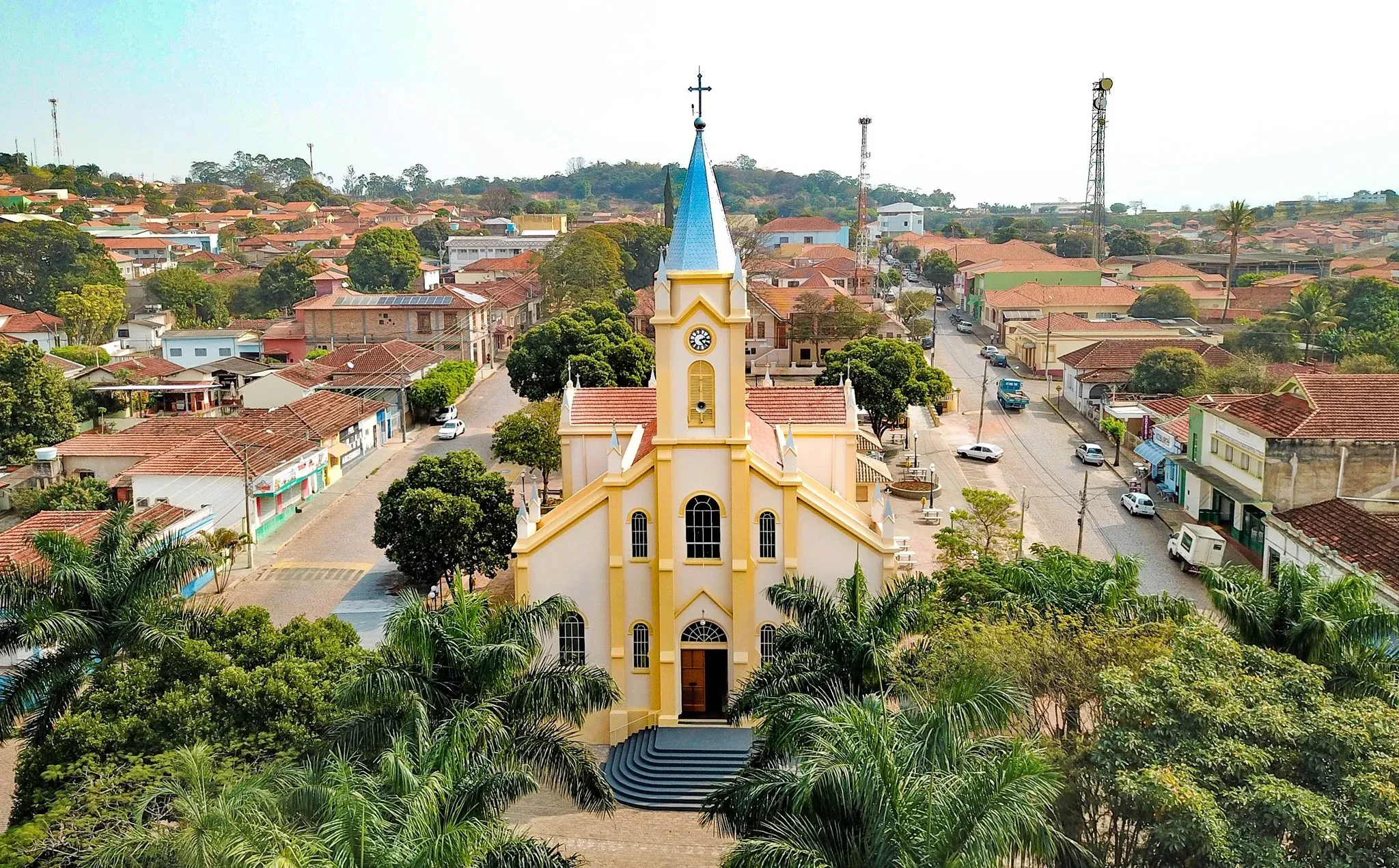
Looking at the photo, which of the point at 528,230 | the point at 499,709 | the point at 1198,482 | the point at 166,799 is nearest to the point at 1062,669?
the point at 499,709

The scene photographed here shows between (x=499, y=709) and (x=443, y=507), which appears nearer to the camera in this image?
(x=499, y=709)

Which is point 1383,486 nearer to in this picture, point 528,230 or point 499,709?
point 499,709

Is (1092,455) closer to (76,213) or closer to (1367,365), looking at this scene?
(1367,365)

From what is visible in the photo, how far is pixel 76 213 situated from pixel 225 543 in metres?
106

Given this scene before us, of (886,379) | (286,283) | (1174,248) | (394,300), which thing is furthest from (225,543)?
(1174,248)

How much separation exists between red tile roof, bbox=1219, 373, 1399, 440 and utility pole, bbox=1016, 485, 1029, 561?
24.4 ft

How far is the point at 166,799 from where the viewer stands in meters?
16.2

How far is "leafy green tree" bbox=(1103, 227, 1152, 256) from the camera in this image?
128750 millimetres

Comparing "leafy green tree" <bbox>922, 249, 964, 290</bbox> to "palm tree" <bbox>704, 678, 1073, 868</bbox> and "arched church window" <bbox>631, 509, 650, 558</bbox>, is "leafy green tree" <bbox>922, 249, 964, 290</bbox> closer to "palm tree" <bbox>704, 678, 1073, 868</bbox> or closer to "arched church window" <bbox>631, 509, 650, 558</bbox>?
"arched church window" <bbox>631, 509, 650, 558</bbox>

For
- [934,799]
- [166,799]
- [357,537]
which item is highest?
[934,799]

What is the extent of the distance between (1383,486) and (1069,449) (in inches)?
725

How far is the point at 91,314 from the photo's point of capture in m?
75.1

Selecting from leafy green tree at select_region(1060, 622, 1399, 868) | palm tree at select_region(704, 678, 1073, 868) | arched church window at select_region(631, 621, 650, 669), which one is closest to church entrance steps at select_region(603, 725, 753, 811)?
arched church window at select_region(631, 621, 650, 669)

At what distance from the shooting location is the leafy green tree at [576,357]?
51969 mm
